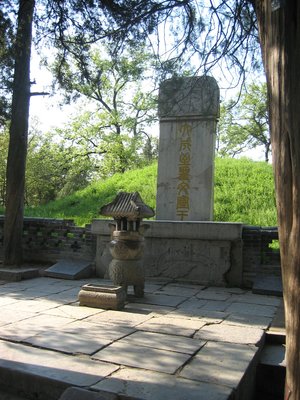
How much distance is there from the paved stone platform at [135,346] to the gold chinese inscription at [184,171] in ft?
8.29

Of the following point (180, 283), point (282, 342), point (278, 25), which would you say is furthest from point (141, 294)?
point (278, 25)

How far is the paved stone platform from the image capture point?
8.81ft

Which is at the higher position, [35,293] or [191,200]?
[191,200]

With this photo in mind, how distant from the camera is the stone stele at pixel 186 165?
771 centimetres

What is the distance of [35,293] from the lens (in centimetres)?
568

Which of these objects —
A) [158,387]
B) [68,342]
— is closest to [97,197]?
[68,342]

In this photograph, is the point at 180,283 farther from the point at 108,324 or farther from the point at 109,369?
the point at 109,369

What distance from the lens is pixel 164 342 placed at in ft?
11.8

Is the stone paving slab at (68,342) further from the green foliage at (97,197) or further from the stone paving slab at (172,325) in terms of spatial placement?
the green foliage at (97,197)

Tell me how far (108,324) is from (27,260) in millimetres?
4761

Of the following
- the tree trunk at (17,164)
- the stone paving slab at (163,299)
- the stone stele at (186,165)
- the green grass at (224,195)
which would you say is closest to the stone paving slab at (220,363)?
the stone paving slab at (163,299)

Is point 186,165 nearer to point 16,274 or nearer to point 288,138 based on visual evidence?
point 16,274

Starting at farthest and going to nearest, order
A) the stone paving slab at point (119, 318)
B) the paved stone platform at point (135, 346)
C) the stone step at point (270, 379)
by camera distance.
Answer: the stone paving slab at point (119, 318) → the stone step at point (270, 379) → the paved stone platform at point (135, 346)

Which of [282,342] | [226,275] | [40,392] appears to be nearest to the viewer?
[40,392]
